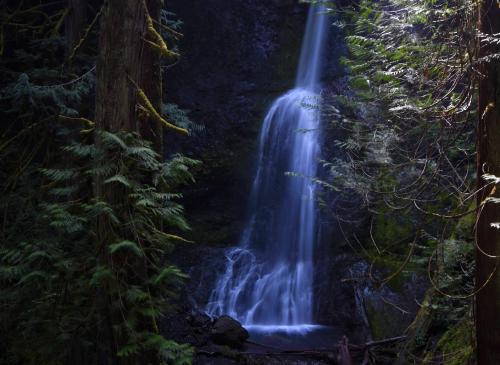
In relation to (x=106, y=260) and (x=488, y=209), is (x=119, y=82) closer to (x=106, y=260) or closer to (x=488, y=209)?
(x=106, y=260)

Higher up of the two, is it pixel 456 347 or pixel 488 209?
pixel 488 209

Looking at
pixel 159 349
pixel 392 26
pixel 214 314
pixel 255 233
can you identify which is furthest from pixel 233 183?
pixel 159 349

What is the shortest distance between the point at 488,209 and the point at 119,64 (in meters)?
3.19

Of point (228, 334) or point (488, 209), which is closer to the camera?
point (488, 209)

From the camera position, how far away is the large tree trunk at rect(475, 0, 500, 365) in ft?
11.6

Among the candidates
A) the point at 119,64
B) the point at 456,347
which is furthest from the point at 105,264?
the point at 456,347

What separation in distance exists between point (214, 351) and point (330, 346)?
2.06 meters

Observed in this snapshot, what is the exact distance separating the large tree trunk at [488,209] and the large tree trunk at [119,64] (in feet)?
9.23

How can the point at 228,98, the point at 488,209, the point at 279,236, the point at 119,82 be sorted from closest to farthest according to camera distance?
the point at 488,209 < the point at 119,82 < the point at 279,236 < the point at 228,98

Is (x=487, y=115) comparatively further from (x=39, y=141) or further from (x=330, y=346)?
(x=39, y=141)

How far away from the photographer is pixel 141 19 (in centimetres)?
432

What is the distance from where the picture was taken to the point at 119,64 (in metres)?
4.23

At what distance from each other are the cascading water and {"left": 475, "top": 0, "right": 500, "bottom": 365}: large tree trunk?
6.43m

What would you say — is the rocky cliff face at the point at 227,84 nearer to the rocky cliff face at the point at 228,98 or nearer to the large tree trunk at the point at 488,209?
the rocky cliff face at the point at 228,98
